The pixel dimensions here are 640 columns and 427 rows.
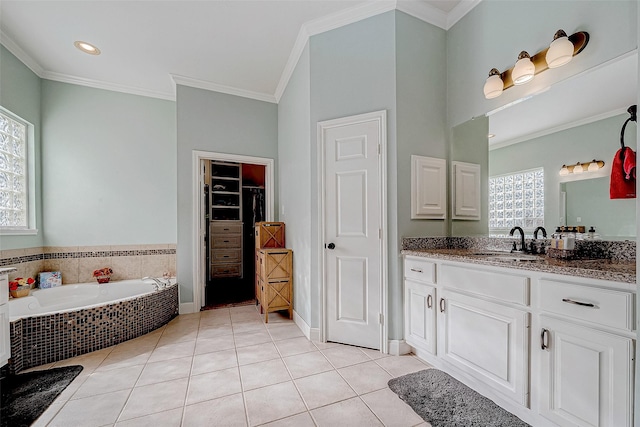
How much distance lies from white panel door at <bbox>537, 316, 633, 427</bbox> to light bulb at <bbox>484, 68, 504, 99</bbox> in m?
1.62

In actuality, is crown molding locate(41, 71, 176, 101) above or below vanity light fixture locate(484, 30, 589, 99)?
above

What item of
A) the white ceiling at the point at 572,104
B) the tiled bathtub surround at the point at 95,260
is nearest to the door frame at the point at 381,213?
the white ceiling at the point at 572,104

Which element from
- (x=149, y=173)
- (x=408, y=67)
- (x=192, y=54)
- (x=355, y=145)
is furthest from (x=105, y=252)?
(x=408, y=67)

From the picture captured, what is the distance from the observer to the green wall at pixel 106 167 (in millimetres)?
3344

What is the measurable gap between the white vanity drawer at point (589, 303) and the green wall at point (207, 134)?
3.22 meters

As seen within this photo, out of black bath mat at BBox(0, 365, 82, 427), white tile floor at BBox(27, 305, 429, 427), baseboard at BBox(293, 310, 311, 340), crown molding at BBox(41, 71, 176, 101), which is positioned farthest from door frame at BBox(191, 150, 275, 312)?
black bath mat at BBox(0, 365, 82, 427)

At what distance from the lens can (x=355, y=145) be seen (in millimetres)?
2449

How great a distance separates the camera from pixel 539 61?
185cm

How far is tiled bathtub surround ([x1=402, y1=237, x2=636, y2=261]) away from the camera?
4.92 feet

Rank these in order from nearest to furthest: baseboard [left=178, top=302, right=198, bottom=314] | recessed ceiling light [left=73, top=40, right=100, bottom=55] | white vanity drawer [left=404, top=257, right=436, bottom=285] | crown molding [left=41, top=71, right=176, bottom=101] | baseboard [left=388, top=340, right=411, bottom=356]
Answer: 1. white vanity drawer [left=404, top=257, right=436, bottom=285]
2. baseboard [left=388, top=340, right=411, bottom=356]
3. recessed ceiling light [left=73, top=40, right=100, bottom=55]
4. crown molding [left=41, top=71, right=176, bottom=101]
5. baseboard [left=178, top=302, right=198, bottom=314]

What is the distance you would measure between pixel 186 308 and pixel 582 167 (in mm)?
4051

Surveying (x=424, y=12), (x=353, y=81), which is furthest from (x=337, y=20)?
(x=424, y=12)

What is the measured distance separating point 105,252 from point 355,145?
348 centimetres

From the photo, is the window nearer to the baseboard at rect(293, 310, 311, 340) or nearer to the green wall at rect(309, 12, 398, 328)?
the baseboard at rect(293, 310, 311, 340)
